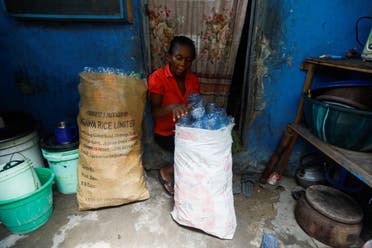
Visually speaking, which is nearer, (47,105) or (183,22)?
(183,22)

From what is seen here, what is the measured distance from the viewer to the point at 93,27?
181 centimetres

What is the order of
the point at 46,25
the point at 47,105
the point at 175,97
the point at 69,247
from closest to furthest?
1. the point at 69,247
2. the point at 175,97
3. the point at 46,25
4. the point at 47,105

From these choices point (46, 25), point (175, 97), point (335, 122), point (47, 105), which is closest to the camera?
point (335, 122)

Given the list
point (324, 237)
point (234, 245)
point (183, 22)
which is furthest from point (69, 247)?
point (183, 22)

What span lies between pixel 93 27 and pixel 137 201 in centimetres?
154

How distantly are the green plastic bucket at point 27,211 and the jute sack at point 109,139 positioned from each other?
0.79 ft

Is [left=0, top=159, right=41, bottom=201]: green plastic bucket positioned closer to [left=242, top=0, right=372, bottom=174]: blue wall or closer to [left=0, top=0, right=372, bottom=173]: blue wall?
[left=0, top=0, right=372, bottom=173]: blue wall

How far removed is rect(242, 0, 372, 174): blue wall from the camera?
1649mm

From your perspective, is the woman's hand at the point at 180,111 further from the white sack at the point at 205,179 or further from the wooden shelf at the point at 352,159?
the wooden shelf at the point at 352,159

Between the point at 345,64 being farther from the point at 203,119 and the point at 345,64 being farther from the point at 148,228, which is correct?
the point at 148,228

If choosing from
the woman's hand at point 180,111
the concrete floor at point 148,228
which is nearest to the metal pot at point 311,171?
the concrete floor at point 148,228

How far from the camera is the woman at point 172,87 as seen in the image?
1.50 meters

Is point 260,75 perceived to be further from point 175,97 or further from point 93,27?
point 93,27

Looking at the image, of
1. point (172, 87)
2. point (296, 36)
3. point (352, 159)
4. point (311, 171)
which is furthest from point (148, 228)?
point (296, 36)
